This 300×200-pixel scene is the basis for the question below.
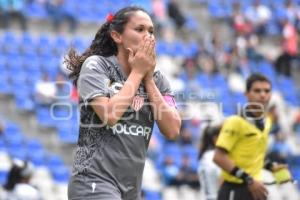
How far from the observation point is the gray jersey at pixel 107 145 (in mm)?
5215

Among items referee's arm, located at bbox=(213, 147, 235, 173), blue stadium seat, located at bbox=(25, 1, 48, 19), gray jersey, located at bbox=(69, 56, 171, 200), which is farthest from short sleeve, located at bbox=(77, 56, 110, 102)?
blue stadium seat, located at bbox=(25, 1, 48, 19)

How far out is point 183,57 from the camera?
66.6 feet

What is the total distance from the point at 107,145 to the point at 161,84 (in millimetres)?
607

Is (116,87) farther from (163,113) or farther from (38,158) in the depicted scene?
(38,158)

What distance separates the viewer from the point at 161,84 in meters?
5.60

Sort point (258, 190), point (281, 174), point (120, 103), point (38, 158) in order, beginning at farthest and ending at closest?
point (38, 158)
point (281, 174)
point (258, 190)
point (120, 103)

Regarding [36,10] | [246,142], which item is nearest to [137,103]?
[246,142]

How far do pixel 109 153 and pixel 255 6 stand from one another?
61.2 ft

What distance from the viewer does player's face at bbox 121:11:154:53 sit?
537 centimetres

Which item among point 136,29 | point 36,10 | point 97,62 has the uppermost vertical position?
point 36,10

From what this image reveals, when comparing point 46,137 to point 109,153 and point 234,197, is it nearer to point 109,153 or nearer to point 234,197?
point 234,197

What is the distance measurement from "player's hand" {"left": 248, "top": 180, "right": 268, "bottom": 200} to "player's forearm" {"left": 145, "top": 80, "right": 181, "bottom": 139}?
102 inches

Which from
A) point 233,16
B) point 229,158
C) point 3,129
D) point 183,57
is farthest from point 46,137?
point 229,158

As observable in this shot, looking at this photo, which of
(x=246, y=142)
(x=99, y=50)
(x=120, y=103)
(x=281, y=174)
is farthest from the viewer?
(x=281, y=174)
